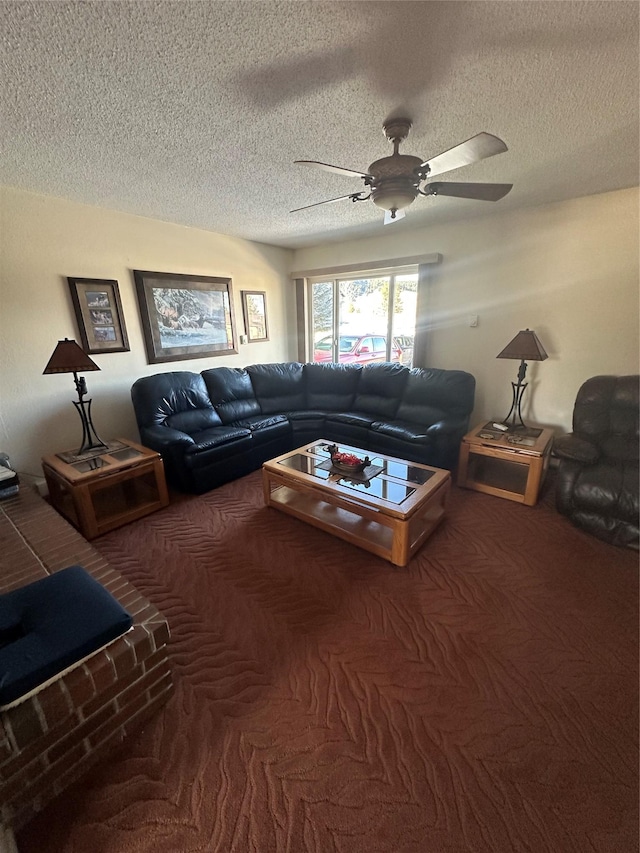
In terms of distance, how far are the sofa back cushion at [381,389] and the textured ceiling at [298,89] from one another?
1.89 metres

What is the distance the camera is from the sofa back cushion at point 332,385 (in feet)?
13.7

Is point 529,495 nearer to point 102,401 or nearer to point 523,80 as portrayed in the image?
point 523,80

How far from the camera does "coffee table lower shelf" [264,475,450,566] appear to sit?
2.04m

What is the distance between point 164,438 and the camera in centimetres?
287

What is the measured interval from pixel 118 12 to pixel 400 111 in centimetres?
119

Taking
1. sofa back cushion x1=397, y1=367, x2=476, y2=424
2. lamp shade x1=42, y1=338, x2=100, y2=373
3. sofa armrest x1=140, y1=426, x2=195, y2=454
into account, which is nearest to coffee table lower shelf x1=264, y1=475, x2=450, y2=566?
sofa armrest x1=140, y1=426, x2=195, y2=454

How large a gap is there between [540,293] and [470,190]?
191 centimetres

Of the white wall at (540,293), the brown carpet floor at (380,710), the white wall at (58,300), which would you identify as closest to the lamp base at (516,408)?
the white wall at (540,293)

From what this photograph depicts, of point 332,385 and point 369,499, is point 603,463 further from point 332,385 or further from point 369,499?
point 332,385

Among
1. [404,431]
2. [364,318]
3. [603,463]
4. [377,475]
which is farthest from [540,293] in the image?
[377,475]

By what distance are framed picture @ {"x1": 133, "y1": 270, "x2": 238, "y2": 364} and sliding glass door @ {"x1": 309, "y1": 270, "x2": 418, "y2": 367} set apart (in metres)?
1.36

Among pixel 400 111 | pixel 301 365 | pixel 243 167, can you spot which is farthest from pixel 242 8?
pixel 301 365

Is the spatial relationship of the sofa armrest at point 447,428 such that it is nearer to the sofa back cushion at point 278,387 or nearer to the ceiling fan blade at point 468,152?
the sofa back cushion at point 278,387

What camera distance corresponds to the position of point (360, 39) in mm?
1200
